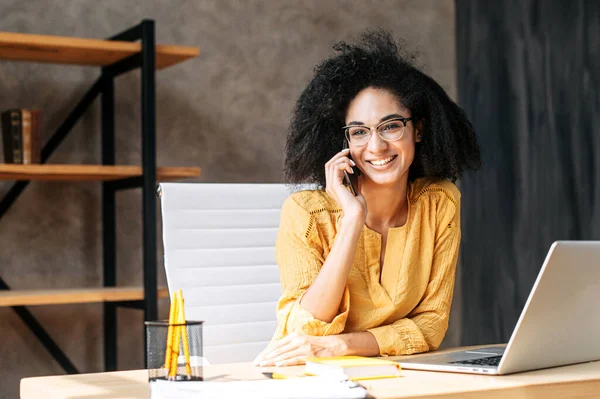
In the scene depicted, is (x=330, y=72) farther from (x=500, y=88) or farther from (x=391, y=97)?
(x=500, y=88)

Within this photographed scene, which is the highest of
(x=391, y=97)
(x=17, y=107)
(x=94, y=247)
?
(x=17, y=107)

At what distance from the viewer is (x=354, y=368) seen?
1.19 meters

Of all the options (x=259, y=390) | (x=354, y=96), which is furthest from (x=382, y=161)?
(x=259, y=390)

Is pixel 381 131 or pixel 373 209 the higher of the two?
pixel 381 131

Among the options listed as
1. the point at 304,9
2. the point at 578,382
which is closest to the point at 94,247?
the point at 304,9

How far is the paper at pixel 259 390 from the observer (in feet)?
3.28

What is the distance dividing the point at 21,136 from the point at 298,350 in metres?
1.88

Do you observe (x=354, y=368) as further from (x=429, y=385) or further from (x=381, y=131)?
(x=381, y=131)

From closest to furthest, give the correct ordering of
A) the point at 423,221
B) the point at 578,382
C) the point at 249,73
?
the point at 578,382, the point at 423,221, the point at 249,73

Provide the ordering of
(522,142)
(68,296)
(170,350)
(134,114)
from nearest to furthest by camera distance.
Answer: (170,350), (68,296), (134,114), (522,142)

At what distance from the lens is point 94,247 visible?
3426 millimetres

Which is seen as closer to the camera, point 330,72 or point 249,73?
point 330,72

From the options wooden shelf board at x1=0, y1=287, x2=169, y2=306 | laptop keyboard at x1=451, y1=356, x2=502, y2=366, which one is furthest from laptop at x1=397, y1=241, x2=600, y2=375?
wooden shelf board at x1=0, y1=287, x2=169, y2=306

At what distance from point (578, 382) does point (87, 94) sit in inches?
104
